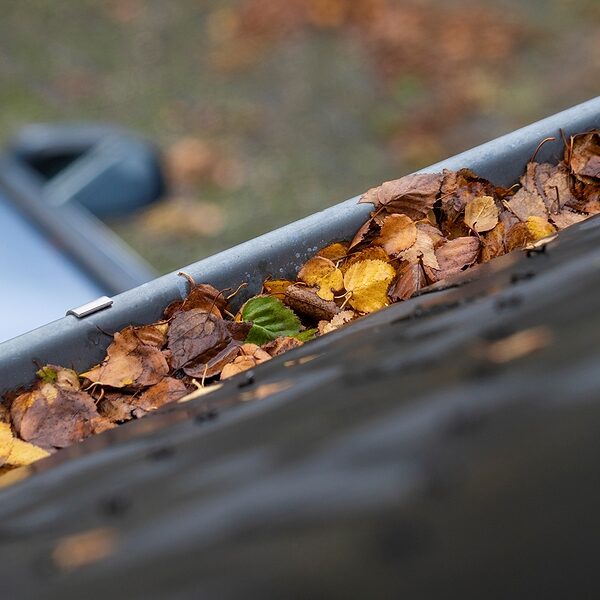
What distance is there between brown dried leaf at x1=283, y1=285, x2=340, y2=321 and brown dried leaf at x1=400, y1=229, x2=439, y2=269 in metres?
0.20

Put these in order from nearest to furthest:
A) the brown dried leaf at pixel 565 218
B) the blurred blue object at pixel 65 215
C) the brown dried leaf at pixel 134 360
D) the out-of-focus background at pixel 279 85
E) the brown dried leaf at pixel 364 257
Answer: the brown dried leaf at pixel 134 360 → the brown dried leaf at pixel 364 257 → the brown dried leaf at pixel 565 218 → the blurred blue object at pixel 65 215 → the out-of-focus background at pixel 279 85

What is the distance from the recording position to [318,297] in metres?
2.15

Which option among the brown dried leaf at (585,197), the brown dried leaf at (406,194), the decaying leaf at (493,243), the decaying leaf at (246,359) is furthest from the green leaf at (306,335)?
the brown dried leaf at (585,197)

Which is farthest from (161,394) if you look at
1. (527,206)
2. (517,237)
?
(527,206)

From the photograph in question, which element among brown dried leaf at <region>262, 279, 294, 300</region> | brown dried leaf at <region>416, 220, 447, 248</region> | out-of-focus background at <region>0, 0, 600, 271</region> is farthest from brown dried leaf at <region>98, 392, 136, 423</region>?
out-of-focus background at <region>0, 0, 600, 271</region>

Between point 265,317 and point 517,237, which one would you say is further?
point 517,237

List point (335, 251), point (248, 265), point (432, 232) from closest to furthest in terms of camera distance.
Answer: point (248, 265) → point (335, 251) → point (432, 232)

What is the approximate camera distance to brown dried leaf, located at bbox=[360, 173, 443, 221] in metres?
2.24

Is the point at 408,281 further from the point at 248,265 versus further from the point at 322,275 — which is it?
the point at 248,265

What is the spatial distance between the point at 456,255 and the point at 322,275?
313 millimetres

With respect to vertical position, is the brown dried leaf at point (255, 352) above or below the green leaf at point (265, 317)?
below

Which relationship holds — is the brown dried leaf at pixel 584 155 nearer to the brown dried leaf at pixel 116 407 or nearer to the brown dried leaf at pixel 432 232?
the brown dried leaf at pixel 432 232

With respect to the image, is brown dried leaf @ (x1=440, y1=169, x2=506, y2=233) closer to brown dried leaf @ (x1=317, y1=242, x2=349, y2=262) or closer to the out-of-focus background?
brown dried leaf @ (x1=317, y1=242, x2=349, y2=262)

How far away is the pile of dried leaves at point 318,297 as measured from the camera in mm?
1934
